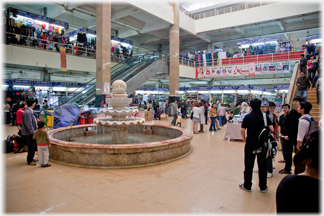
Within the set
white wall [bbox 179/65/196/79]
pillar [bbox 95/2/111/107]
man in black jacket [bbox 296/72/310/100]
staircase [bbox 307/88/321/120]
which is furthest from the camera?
white wall [bbox 179/65/196/79]

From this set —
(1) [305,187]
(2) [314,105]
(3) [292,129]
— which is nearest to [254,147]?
(3) [292,129]

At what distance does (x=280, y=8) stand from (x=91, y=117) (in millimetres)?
16383

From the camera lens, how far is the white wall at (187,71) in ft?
66.2

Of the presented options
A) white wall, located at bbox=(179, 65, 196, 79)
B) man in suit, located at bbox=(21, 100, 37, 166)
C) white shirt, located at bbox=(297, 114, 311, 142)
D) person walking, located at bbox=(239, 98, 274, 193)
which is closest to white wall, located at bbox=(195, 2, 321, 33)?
white wall, located at bbox=(179, 65, 196, 79)

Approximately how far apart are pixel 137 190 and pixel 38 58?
42.4ft

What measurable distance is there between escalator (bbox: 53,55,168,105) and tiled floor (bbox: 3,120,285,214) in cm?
856

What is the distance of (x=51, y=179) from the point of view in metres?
4.05

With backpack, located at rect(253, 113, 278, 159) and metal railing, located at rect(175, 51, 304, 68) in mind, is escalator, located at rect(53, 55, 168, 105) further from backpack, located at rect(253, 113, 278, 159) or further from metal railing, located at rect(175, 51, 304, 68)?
backpack, located at rect(253, 113, 278, 159)

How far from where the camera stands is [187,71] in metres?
20.9

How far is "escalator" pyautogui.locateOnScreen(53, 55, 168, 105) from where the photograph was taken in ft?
43.9

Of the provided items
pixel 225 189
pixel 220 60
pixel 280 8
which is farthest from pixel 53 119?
pixel 280 8

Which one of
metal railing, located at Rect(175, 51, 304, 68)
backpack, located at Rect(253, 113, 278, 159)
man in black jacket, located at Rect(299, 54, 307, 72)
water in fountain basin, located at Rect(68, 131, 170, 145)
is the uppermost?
metal railing, located at Rect(175, 51, 304, 68)

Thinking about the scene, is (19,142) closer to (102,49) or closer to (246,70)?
(102,49)

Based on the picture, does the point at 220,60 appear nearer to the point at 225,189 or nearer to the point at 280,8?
the point at 280,8
